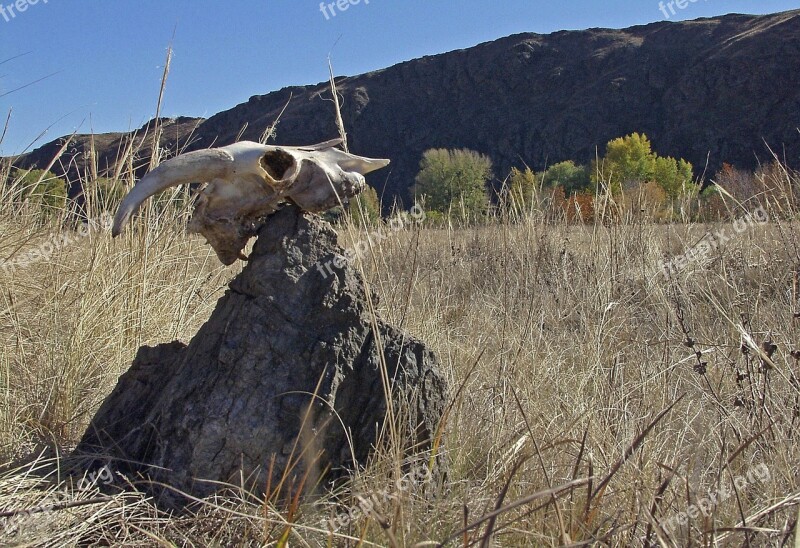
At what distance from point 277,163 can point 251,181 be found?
94 mm

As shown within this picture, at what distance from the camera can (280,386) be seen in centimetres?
172

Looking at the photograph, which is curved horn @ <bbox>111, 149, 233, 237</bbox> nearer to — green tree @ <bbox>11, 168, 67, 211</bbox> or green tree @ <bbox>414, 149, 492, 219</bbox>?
green tree @ <bbox>11, 168, 67, 211</bbox>

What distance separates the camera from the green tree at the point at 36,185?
11.0ft

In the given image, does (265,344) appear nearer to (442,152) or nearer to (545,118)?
(442,152)

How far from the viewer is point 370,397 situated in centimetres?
181

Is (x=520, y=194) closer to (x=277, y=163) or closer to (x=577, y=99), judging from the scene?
(x=277, y=163)

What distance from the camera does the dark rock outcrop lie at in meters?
66.6

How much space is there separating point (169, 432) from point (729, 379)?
6.65ft

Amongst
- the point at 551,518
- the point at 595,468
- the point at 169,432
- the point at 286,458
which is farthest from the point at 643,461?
the point at 169,432

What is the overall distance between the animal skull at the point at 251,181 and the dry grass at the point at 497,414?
0.29 m


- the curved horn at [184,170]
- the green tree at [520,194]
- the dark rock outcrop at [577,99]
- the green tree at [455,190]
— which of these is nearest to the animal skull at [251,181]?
the curved horn at [184,170]

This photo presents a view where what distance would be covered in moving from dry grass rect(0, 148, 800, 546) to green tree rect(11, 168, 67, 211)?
0.11 m

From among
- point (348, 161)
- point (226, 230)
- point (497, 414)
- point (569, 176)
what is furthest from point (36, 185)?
point (569, 176)

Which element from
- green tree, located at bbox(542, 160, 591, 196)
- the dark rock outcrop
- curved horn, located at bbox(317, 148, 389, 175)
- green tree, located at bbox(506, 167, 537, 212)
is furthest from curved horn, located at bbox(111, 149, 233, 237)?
the dark rock outcrop
